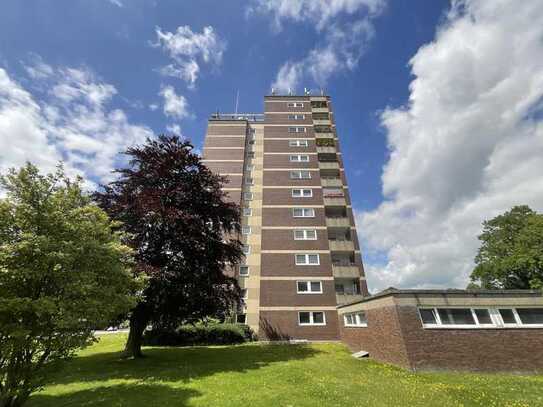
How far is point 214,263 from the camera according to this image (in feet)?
57.6

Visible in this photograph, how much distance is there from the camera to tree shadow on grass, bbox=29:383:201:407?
339 inches

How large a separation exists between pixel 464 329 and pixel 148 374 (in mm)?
14907

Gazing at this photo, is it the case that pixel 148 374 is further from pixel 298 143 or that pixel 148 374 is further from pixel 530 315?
pixel 298 143

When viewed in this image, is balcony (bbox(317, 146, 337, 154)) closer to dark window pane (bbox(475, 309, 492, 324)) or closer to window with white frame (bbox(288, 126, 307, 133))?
window with white frame (bbox(288, 126, 307, 133))

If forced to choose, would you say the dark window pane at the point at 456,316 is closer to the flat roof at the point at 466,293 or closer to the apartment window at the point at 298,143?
the flat roof at the point at 466,293

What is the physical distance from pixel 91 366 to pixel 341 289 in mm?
22876

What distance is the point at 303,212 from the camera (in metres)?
31.6

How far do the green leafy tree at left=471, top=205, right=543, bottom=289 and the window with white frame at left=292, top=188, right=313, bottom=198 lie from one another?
2743 centimetres

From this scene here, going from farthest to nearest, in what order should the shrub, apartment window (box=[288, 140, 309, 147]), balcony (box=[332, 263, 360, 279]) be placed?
apartment window (box=[288, 140, 309, 147]) < balcony (box=[332, 263, 360, 279]) < the shrub

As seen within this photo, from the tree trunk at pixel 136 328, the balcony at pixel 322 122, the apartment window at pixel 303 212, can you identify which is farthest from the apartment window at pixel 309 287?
the balcony at pixel 322 122

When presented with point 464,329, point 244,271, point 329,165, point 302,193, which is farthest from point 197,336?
point 329,165

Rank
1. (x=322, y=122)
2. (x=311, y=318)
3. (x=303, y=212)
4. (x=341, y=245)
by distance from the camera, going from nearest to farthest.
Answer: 1. (x=311, y=318)
2. (x=341, y=245)
3. (x=303, y=212)
4. (x=322, y=122)

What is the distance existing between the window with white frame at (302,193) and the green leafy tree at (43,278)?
84.0 feet

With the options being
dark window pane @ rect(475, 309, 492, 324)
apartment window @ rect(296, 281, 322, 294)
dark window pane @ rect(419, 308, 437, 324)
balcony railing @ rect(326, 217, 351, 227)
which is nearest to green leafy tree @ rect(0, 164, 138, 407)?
dark window pane @ rect(419, 308, 437, 324)
